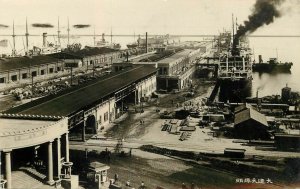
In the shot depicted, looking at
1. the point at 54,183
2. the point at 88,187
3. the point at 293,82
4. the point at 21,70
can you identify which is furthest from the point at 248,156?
the point at 293,82

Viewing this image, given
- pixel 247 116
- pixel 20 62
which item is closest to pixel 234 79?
pixel 247 116

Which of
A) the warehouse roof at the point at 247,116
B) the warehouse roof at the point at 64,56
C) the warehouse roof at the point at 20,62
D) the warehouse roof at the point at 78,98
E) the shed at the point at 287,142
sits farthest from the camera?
the warehouse roof at the point at 64,56

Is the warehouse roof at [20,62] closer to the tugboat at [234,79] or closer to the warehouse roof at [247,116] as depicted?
the tugboat at [234,79]

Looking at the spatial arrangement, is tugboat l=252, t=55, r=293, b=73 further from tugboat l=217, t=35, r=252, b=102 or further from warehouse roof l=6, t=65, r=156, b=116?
warehouse roof l=6, t=65, r=156, b=116

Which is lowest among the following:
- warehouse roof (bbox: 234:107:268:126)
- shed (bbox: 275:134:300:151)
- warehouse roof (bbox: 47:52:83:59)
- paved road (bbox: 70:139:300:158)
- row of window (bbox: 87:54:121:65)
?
paved road (bbox: 70:139:300:158)

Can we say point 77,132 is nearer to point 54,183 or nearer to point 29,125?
point 29,125

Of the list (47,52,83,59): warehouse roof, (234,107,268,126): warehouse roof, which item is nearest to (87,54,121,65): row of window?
(47,52,83,59): warehouse roof

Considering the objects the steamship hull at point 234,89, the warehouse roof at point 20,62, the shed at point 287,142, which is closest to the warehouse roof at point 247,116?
the shed at point 287,142

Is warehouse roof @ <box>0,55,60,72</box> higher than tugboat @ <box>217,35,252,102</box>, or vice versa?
warehouse roof @ <box>0,55,60,72</box>
